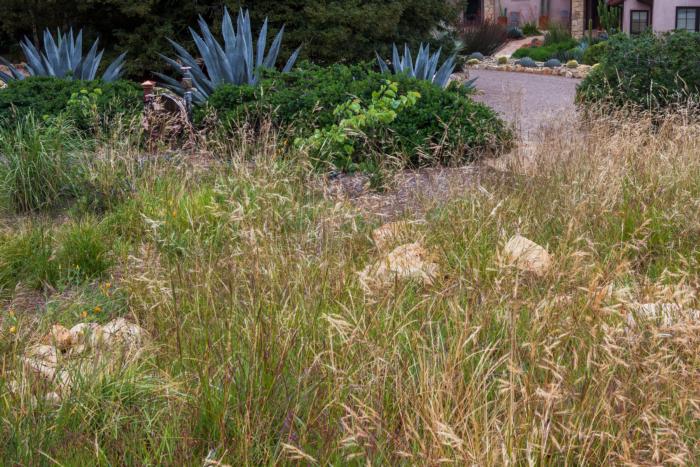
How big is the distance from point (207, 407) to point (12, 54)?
47.1ft

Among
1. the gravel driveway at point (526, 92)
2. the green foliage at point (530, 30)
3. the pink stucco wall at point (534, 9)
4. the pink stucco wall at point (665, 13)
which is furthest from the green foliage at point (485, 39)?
the pink stucco wall at point (534, 9)

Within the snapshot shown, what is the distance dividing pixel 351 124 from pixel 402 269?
3.36 meters

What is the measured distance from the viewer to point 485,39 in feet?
79.2

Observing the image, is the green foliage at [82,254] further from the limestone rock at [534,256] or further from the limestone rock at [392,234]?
the limestone rock at [534,256]

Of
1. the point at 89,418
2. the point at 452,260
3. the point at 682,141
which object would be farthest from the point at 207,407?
the point at 682,141

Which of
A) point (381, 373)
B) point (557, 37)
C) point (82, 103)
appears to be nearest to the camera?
point (381, 373)

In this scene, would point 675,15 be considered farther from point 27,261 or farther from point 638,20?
point 27,261

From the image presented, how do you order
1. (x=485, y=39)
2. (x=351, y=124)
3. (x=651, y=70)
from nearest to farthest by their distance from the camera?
(x=351, y=124) < (x=651, y=70) < (x=485, y=39)

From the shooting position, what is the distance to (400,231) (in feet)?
15.2

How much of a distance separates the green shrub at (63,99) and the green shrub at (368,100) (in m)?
0.84

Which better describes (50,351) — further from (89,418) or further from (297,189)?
(297,189)

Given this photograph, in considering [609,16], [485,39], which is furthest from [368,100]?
[609,16]

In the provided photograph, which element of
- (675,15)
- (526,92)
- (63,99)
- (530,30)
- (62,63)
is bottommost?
(530,30)

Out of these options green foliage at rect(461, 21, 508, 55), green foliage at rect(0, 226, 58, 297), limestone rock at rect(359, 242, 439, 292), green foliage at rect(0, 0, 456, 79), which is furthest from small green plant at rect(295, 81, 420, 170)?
green foliage at rect(461, 21, 508, 55)
